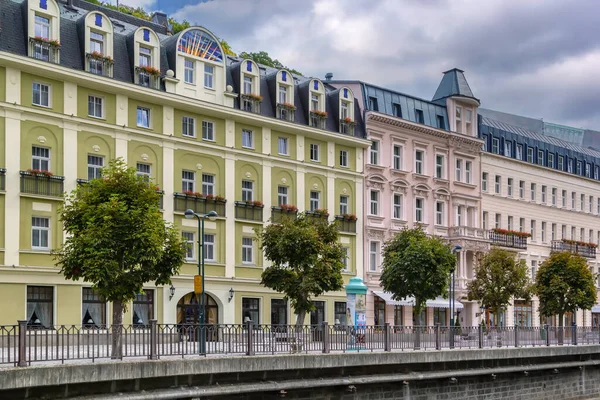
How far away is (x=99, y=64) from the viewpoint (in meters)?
43.6

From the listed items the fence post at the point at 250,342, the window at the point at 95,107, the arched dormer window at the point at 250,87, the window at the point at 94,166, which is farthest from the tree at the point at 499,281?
the fence post at the point at 250,342

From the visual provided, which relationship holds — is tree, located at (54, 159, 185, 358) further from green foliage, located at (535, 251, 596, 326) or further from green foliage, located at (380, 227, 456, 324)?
green foliage, located at (535, 251, 596, 326)

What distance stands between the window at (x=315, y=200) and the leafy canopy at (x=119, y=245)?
2417cm

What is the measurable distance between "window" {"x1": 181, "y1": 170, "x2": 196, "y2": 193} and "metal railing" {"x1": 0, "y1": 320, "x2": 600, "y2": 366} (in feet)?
53.8

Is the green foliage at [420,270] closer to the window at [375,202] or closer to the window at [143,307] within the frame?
the window at [375,202]

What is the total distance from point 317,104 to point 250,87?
18.2 ft

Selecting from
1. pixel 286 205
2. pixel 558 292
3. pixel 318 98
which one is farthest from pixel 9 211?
pixel 558 292

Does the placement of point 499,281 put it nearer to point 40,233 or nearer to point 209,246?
point 209,246

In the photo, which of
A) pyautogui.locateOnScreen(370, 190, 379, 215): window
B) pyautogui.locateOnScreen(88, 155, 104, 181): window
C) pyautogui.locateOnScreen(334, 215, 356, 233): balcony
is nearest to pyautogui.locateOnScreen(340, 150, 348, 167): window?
pyautogui.locateOnScreen(370, 190, 379, 215): window

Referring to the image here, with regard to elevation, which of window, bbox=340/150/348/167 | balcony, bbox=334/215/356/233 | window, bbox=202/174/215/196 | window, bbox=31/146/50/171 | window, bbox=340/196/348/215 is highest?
window, bbox=340/150/348/167

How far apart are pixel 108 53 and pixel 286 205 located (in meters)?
13.4

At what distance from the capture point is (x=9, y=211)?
39781 mm

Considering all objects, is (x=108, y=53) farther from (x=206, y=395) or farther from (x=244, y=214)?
(x=206, y=395)

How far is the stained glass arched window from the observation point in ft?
156
